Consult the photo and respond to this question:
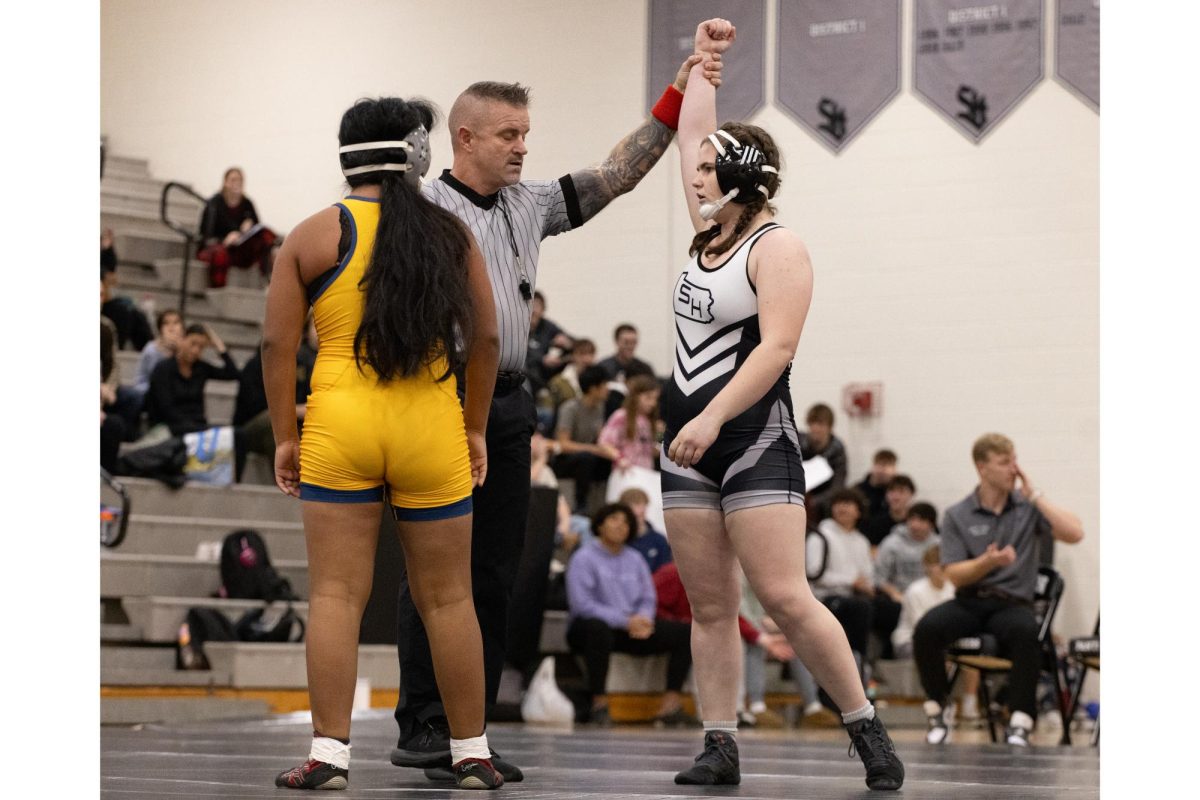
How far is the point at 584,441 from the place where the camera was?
35.9 ft

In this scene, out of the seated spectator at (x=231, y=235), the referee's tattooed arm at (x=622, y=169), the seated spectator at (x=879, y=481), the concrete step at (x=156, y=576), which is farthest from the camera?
the seated spectator at (x=231, y=235)

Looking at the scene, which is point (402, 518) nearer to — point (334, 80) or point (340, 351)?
point (340, 351)

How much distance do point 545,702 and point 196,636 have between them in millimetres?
1673

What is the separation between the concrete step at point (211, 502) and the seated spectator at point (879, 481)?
3705mm

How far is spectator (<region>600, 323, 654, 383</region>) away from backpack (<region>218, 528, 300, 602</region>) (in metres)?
3.68

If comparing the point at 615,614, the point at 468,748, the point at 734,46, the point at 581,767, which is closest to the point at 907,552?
the point at 615,614

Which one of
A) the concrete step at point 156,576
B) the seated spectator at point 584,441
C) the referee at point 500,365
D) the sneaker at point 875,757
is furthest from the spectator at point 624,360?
the sneaker at point 875,757

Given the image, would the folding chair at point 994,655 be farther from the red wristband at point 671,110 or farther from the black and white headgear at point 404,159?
the black and white headgear at point 404,159

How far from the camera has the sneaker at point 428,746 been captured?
356cm

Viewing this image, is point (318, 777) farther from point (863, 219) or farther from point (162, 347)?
point (863, 219)

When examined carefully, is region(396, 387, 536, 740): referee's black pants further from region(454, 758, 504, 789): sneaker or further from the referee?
region(454, 758, 504, 789): sneaker

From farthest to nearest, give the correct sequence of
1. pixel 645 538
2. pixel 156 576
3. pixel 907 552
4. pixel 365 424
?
pixel 907 552, pixel 645 538, pixel 156 576, pixel 365 424

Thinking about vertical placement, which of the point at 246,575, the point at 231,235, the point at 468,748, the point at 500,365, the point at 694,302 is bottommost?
the point at 246,575
